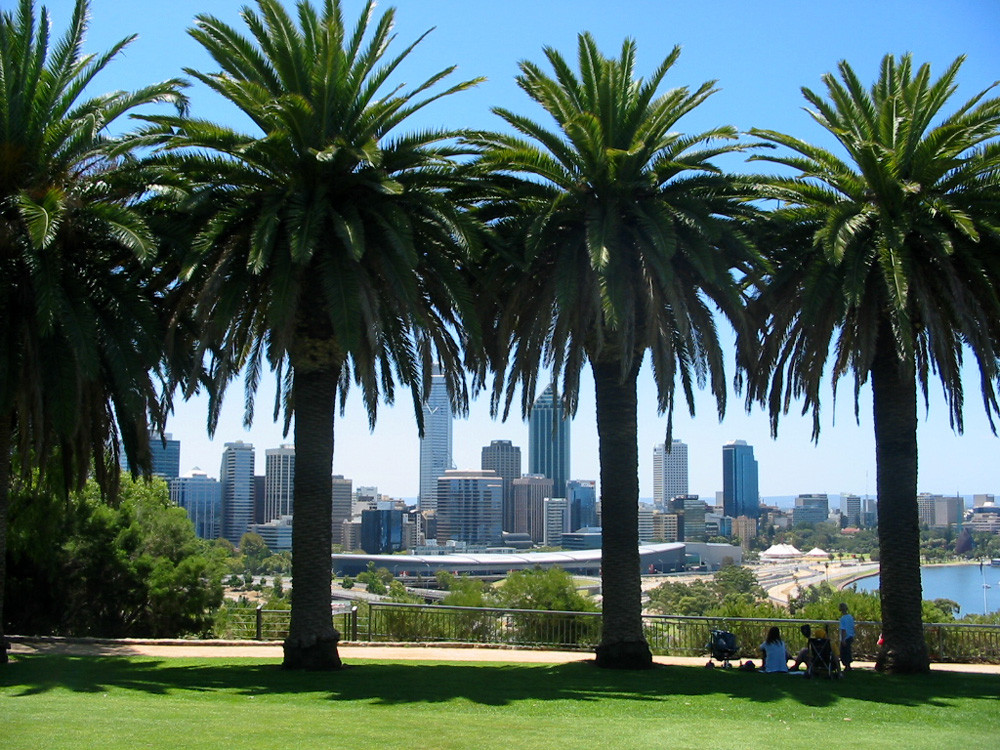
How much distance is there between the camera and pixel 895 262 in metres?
17.3

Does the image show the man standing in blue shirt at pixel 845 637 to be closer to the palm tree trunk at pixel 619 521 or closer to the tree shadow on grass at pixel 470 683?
the tree shadow on grass at pixel 470 683

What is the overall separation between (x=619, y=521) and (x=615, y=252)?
210 inches

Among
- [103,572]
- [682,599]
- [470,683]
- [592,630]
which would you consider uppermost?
[103,572]

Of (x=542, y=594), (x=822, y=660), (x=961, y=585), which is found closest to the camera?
(x=822, y=660)

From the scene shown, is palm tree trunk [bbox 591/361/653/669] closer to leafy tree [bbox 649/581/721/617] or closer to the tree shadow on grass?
the tree shadow on grass

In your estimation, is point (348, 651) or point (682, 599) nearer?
point (348, 651)

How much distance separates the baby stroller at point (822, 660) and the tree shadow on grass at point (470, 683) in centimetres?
30

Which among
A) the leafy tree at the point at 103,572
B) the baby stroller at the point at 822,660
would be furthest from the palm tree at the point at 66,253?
the baby stroller at the point at 822,660

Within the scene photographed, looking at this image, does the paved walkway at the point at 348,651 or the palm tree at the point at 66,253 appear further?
the paved walkway at the point at 348,651

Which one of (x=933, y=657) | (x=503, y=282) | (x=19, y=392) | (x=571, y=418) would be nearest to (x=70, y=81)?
(x=19, y=392)

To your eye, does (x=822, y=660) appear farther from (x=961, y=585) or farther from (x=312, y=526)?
(x=961, y=585)

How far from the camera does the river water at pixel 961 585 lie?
102012mm

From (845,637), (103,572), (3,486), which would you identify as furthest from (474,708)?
(103,572)

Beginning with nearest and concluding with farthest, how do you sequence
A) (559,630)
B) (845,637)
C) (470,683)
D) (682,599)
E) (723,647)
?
(470,683)
(845,637)
(723,647)
(559,630)
(682,599)
